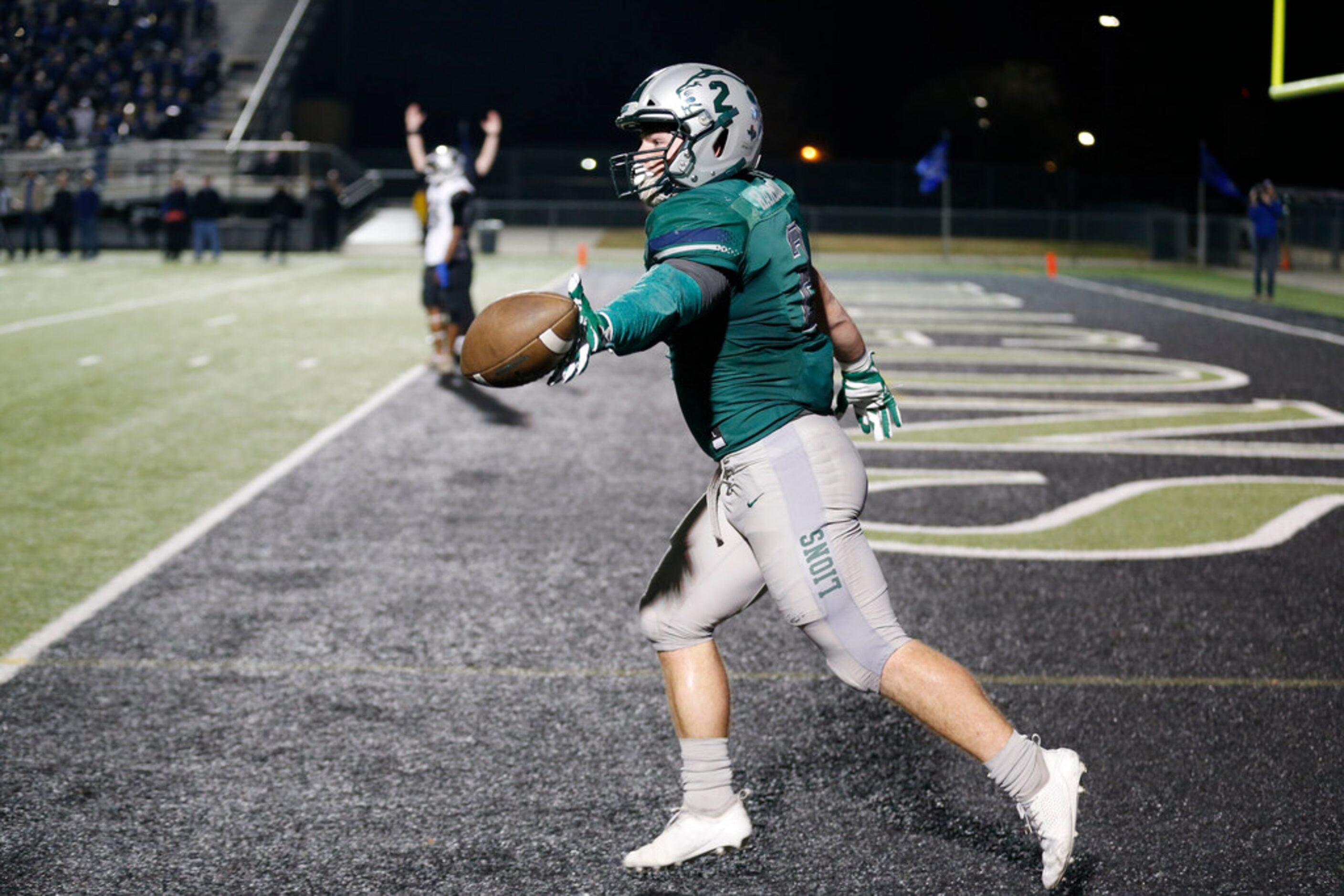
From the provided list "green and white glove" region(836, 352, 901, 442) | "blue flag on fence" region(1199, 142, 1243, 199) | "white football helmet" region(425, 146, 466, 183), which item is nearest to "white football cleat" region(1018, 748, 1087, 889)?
"green and white glove" region(836, 352, 901, 442)

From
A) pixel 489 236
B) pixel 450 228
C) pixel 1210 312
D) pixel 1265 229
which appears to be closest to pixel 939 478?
pixel 450 228

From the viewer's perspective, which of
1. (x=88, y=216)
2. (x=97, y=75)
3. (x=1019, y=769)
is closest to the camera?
(x=1019, y=769)

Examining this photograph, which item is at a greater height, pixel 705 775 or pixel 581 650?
pixel 705 775

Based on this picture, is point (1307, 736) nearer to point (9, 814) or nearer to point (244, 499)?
point (9, 814)

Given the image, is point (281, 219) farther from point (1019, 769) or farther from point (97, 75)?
point (1019, 769)

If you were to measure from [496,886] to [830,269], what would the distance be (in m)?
27.9

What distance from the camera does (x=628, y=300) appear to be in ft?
9.15

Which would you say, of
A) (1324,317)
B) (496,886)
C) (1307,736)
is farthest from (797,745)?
(1324,317)

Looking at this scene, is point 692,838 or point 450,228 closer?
point 692,838

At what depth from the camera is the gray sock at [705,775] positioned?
11.4ft

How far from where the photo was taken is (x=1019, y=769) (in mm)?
3168

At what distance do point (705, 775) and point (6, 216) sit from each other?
30043 mm

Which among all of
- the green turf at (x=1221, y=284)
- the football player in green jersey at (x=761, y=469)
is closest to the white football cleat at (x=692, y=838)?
the football player in green jersey at (x=761, y=469)

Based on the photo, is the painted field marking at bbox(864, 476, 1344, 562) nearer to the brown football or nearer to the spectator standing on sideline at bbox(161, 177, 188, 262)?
the brown football
